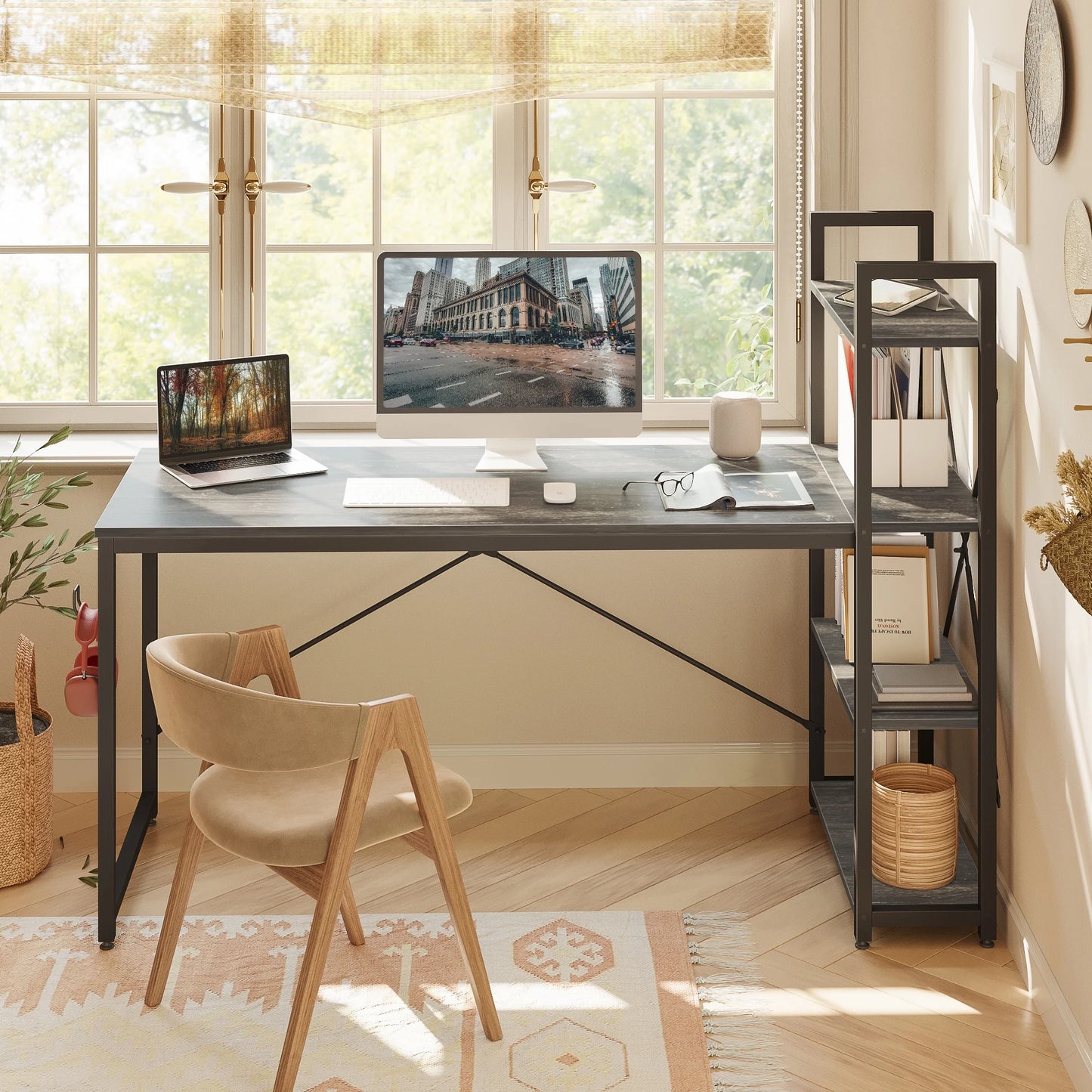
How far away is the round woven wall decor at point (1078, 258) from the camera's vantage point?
6.54 feet

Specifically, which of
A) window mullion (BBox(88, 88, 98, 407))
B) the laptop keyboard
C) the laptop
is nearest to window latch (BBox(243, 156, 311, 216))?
window mullion (BBox(88, 88, 98, 407))

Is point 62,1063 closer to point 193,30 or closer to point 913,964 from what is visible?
point 913,964

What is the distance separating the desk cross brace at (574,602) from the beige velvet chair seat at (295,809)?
0.75 metres

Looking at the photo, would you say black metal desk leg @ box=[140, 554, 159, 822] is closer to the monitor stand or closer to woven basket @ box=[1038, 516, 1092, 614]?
the monitor stand

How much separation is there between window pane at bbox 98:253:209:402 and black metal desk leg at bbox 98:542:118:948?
99 cm

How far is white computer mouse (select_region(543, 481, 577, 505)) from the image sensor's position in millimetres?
2582

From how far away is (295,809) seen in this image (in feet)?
7.04

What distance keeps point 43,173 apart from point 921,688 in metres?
2.34

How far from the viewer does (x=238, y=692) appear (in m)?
1.92

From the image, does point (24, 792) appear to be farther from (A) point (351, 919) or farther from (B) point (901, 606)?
(B) point (901, 606)

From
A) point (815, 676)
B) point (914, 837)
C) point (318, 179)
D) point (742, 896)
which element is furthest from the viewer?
point (318, 179)

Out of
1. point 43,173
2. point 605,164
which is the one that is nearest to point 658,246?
point 605,164

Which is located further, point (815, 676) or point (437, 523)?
point (815, 676)

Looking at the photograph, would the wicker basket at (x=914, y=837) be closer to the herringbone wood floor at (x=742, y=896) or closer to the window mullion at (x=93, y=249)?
the herringbone wood floor at (x=742, y=896)
